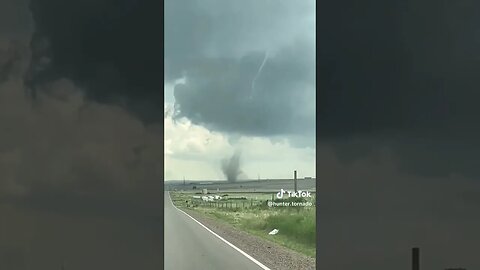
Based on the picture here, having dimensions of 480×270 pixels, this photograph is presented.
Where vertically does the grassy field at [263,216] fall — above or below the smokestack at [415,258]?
above

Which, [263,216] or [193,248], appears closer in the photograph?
[193,248]

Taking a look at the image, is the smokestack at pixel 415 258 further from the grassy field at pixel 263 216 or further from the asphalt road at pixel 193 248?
the asphalt road at pixel 193 248

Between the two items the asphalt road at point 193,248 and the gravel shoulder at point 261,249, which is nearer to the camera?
the asphalt road at point 193,248

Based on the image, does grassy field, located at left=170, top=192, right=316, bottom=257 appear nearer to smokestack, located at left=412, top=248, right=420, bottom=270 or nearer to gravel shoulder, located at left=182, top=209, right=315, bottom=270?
gravel shoulder, located at left=182, top=209, right=315, bottom=270

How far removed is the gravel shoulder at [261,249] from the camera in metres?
4.52

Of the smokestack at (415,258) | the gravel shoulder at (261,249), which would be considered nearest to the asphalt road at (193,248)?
the gravel shoulder at (261,249)

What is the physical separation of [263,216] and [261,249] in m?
0.23

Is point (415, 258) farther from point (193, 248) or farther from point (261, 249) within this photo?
point (193, 248)

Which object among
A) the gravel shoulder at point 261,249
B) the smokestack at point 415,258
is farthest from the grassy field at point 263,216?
the smokestack at point 415,258

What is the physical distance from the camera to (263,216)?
4.59 metres

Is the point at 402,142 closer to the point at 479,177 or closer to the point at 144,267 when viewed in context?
the point at 479,177

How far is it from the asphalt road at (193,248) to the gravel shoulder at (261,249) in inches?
1.9

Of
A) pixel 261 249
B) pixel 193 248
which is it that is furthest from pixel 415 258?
pixel 193 248

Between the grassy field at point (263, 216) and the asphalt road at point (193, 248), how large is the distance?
0.11m
